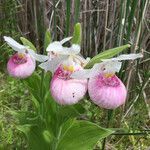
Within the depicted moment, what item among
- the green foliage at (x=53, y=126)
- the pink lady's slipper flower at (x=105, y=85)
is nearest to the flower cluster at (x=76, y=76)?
the pink lady's slipper flower at (x=105, y=85)

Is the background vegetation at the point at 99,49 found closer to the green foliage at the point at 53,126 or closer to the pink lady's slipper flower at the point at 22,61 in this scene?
the green foliage at the point at 53,126

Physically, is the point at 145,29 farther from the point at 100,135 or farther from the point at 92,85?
the point at 92,85

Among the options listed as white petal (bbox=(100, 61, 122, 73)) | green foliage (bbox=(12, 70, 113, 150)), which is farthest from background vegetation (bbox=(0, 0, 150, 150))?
white petal (bbox=(100, 61, 122, 73))

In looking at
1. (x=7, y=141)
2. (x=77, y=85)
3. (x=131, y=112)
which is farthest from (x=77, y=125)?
(x=131, y=112)

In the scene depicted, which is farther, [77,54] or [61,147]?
[61,147]

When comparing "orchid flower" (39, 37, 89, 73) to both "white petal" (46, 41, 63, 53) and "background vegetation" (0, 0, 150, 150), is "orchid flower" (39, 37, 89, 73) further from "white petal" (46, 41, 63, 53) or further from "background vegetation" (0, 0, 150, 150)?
"background vegetation" (0, 0, 150, 150)

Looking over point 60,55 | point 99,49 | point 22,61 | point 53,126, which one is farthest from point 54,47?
point 99,49

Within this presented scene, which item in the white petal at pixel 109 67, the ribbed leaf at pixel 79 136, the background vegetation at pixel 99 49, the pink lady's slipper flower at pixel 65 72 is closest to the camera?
the pink lady's slipper flower at pixel 65 72

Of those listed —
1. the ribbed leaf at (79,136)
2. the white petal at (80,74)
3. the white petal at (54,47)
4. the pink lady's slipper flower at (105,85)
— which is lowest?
the ribbed leaf at (79,136)

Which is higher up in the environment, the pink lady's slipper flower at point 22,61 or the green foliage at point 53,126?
the pink lady's slipper flower at point 22,61
